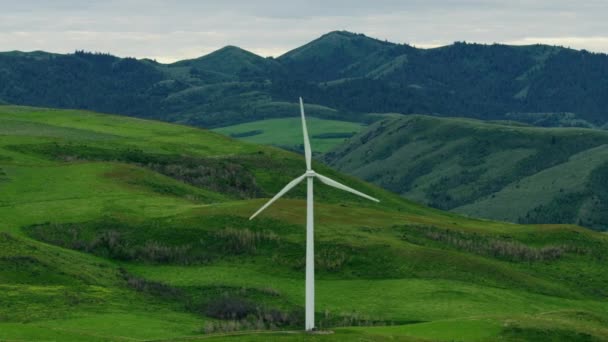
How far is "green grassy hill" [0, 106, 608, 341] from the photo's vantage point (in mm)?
82688

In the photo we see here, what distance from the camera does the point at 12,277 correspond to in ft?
324

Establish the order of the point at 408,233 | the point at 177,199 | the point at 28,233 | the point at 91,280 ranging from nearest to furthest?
the point at 91,280, the point at 28,233, the point at 408,233, the point at 177,199

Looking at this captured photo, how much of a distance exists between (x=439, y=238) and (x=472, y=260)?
628 inches

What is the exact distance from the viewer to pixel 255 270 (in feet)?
374

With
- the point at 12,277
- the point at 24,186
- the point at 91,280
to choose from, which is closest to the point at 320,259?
the point at 91,280

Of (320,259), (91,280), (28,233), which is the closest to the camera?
(91,280)

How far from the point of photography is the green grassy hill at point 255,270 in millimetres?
82688

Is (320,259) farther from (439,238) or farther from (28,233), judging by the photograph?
(28,233)

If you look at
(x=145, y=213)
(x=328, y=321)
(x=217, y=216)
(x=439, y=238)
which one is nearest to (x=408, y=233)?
(x=439, y=238)

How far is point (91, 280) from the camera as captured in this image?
103 m

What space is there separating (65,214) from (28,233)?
9.85 m

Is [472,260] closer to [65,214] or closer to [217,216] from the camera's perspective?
[217,216]

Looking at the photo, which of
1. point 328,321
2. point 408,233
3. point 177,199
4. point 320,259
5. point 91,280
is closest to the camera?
point 328,321

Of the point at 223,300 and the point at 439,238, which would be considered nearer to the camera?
the point at 223,300
